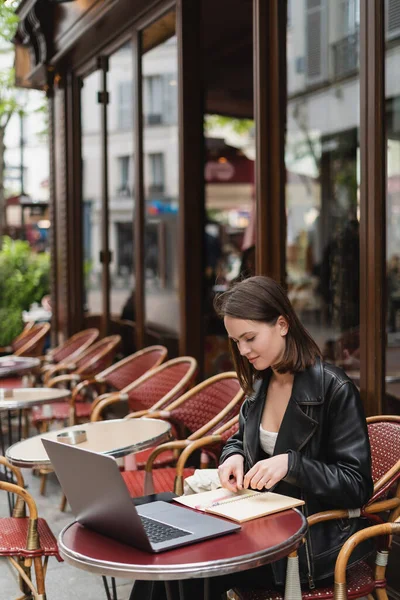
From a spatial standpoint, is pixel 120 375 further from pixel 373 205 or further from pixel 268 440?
pixel 268 440

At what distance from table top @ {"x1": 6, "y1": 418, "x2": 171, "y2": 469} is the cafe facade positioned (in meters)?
0.94

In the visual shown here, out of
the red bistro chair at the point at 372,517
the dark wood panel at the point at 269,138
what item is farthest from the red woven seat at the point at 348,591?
the dark wood panel at the point at 269,138

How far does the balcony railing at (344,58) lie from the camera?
9.88 metres

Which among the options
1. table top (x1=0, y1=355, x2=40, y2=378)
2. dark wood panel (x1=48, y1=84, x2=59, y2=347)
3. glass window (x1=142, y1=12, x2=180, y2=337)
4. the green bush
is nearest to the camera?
table top (x1=0, y1=355, x2=40, y2=378)

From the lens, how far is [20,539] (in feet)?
11.1

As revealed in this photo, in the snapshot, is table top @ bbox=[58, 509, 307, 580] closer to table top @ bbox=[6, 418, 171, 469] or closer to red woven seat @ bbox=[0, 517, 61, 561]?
red woven seat @ bbox=[0, 517, 61, 561]

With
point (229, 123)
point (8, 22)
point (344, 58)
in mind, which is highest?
point (8, 22)

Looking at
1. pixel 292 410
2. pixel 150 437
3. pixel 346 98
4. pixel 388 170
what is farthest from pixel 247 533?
pixel 346 98

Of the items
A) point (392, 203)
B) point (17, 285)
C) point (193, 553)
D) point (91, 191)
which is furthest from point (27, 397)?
point (17, 285)

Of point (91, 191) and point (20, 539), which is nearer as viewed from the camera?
point (20, 539)

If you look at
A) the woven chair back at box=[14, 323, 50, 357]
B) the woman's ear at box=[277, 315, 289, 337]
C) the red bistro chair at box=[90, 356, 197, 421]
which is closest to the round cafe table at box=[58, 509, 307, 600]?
the woman's ear at box=[277, 315, 289, 337]

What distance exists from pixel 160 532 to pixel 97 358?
15.4 feet

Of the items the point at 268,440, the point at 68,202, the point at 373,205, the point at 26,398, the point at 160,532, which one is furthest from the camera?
the point at 68,202

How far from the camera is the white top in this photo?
2.76 m
